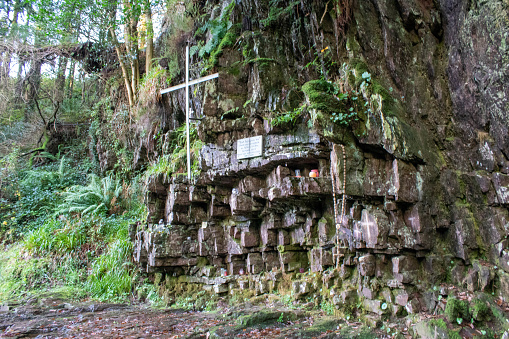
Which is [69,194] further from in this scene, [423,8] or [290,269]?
[423,8]

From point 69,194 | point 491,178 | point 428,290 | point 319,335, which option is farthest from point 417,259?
point 69,194

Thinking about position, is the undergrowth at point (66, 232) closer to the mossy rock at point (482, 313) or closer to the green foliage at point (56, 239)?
the green foliage at point (56, 239)

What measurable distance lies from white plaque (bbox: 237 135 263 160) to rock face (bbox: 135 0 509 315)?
139 mm

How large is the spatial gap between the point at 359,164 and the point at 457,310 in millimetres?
2791

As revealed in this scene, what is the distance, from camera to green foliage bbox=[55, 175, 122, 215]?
1215 cm

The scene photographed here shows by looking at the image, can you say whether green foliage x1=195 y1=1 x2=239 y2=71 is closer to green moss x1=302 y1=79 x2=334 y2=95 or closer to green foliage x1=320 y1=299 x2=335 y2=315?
green moss x1=302 y1=79 x2=334 y2=95

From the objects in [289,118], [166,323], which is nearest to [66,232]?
[166,323]

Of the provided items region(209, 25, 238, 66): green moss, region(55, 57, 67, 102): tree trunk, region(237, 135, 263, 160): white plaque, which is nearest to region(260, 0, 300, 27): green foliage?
region(209, 25, 238, 66): green moss

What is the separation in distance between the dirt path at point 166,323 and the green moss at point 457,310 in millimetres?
1263

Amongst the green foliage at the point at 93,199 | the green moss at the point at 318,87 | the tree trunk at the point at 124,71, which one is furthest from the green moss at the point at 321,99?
the tree trunk at the point at 124,71

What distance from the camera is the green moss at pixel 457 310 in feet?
16.4

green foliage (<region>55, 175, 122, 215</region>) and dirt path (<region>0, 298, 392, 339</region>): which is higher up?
green foliage (<region>55, 175, 122, 215</region>)

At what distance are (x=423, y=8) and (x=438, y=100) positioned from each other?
1974 mm

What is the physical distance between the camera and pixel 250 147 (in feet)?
25.3
